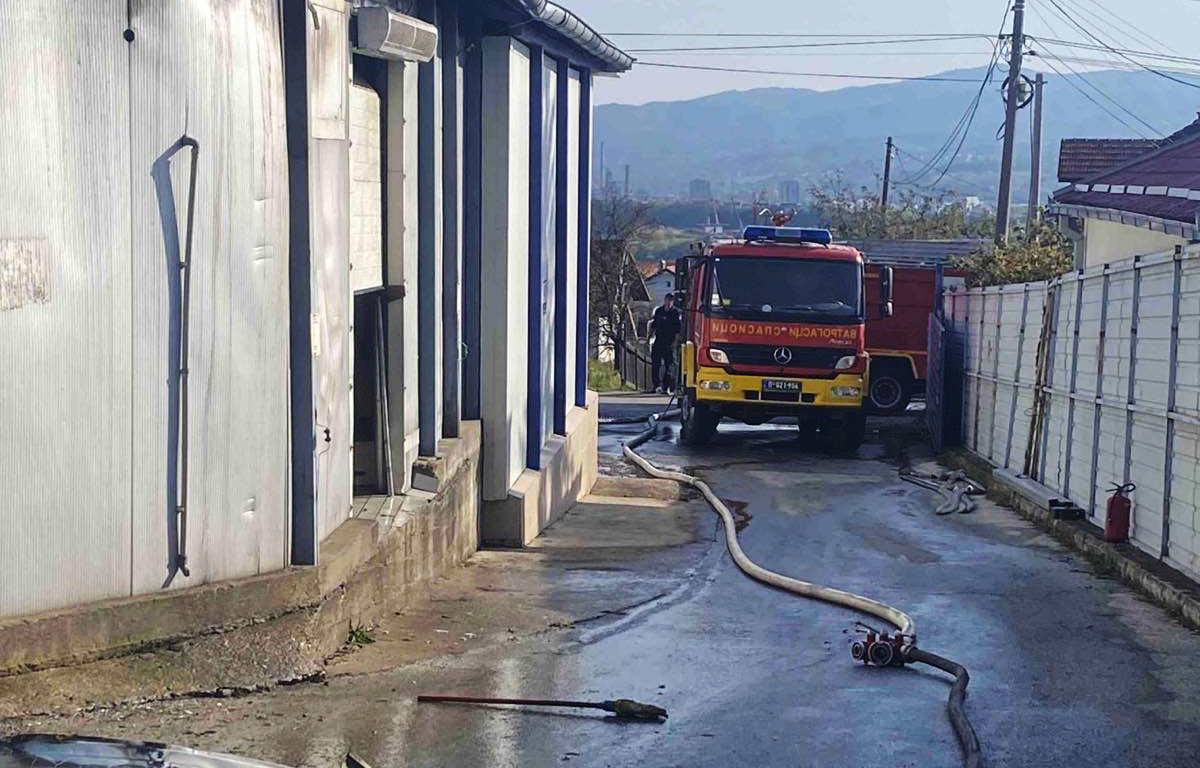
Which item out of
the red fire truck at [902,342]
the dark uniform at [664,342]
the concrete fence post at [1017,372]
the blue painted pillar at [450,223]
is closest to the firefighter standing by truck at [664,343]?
the dark uniform at [664,342]

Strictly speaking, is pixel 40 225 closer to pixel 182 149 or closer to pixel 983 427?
pixel 182 149

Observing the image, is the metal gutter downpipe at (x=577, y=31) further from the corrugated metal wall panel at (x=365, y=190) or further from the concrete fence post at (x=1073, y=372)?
the concrete fence post at (x=1073, y=372)

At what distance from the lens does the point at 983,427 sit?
65.0 feet

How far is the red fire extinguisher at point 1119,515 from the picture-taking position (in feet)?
38.9

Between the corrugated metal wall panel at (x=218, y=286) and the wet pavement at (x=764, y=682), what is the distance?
0.72m

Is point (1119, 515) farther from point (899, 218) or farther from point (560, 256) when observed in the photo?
point (899, 218)

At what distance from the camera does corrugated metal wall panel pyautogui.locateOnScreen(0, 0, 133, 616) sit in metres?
5.35

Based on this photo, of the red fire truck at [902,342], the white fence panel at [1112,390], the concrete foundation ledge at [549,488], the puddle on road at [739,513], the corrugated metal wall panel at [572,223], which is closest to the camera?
the white fence panel at [1112,390]

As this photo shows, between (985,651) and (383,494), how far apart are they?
3629mm

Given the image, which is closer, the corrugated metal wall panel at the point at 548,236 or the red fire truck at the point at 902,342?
the corrugated metal wall panel at the point at 548,236

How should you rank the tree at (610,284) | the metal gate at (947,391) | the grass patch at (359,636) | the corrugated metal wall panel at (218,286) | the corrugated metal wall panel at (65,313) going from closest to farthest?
Answer: the corrugated metal wall panel at (65,313), the corrugated metal wall panel at (218,286), the grass patch at (359,636), the metal gate at (947,391), the tree at (610,284)

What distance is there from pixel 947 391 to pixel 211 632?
55.1 feet

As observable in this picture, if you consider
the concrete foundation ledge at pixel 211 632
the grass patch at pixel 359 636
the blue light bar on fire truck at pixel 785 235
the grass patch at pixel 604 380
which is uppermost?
the blue light bar on fire truck at pixel 785 235

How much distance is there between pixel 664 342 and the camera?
103 feet
